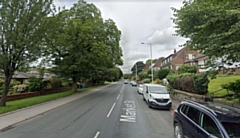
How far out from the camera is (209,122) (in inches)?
148

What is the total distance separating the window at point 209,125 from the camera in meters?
3.40

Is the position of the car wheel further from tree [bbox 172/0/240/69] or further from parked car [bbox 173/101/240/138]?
tree [bbox 172/0/240/69]

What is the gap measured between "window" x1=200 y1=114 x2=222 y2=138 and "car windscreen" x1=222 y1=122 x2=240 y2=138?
182 mm

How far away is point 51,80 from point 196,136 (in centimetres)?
2507

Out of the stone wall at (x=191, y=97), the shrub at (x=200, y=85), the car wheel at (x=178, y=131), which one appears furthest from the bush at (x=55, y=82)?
the car wheel at (x=178, y=131)

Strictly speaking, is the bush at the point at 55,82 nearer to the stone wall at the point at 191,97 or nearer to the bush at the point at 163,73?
the stone wall at the point at 191,97

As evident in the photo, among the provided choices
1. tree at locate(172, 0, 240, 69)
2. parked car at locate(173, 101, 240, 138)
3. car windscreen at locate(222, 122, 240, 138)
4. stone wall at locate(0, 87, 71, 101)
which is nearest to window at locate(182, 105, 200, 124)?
parked car at locate(173, 101, 240, 138)

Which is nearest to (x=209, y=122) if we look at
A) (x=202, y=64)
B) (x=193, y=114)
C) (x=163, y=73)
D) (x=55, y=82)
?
(x=193, y=114)

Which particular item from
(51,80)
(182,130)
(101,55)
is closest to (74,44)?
(101,55)

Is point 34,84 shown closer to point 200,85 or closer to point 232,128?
point 200,85

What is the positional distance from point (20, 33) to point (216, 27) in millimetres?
13312

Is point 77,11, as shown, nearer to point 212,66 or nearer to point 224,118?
point 212,66

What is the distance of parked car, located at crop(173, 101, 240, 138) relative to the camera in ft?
11.0

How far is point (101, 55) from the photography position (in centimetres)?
2147
